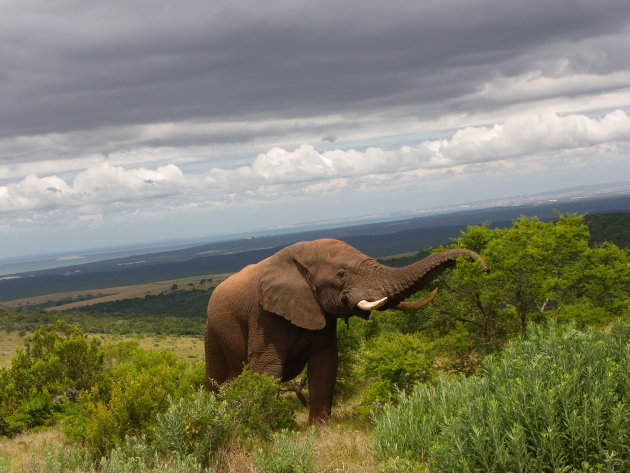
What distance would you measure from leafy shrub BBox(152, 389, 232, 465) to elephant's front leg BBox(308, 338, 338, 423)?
2.57 metres

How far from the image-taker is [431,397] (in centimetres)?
817

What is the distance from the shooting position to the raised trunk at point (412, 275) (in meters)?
10.2

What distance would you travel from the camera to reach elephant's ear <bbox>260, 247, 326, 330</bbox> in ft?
35.5

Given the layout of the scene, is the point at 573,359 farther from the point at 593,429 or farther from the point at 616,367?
the point at 593,429

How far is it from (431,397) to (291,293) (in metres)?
3.67

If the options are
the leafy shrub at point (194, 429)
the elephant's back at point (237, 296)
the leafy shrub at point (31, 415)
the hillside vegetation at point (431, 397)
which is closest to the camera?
the hillside vegetation at point (431, 397)

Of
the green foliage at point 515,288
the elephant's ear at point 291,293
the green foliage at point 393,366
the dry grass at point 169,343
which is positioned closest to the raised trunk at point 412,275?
the elephant's ear at point 291,293

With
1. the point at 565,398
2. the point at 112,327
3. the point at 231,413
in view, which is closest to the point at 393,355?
the point at 231,413

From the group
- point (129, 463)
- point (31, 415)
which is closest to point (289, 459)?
point (129, 463)

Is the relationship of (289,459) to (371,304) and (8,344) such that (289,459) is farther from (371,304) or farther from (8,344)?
(8,344)

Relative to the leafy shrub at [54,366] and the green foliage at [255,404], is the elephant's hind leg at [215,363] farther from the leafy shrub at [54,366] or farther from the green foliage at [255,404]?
the leafy shrub at [54,366]

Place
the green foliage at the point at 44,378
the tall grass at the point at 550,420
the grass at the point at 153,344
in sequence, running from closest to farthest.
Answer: the tall grass at the point at 550,420, the green foliage at the point at 44,378, the grass at the point at 153,344

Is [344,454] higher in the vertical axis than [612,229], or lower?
higher

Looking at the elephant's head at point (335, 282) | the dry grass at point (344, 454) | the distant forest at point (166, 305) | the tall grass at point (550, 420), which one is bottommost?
the distant forest at point (166, 305)
